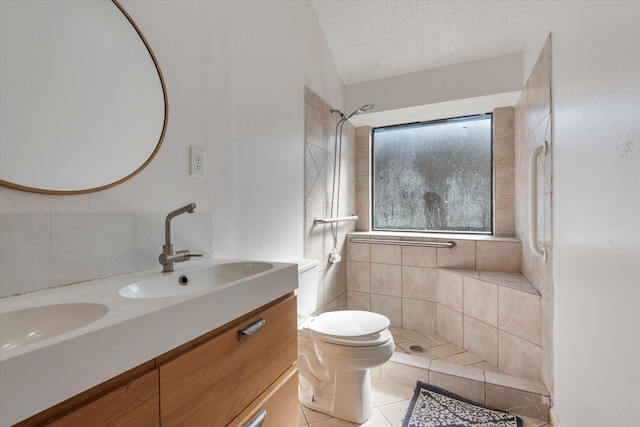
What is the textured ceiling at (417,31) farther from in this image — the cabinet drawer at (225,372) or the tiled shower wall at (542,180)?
the cabinet drawer at (225,372)

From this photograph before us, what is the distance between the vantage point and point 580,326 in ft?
3.61

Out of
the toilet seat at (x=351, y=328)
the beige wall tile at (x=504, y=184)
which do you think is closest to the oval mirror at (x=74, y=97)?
the toilet seat at (x=351, y=328)

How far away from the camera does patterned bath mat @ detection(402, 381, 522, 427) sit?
150 centimetres

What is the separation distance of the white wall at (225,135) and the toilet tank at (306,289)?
187 millimetres

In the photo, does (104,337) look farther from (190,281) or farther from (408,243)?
(408,243)

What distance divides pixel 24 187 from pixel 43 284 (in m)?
0.24

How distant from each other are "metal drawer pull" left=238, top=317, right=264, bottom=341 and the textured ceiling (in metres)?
2.23

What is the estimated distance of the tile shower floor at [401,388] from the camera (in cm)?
153

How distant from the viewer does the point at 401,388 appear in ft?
5.93

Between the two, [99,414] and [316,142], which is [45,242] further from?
[316,142]

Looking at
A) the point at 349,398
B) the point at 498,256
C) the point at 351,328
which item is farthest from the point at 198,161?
the point at 498,256

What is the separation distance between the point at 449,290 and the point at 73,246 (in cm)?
228

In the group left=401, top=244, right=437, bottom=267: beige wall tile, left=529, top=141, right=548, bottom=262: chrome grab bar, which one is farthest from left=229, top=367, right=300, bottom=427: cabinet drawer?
left=401, top=244, right=437, bottom=267: beige wall tile

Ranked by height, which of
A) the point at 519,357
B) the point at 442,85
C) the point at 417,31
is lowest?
the point at 519,357
